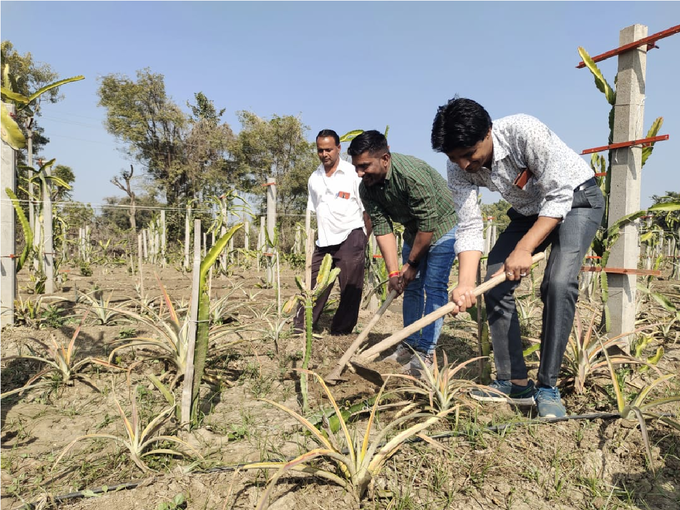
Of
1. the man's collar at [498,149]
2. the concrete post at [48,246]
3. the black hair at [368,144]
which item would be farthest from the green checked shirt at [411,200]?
the concrete post at [48,246]

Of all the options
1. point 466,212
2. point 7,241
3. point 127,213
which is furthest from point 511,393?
point 127,213

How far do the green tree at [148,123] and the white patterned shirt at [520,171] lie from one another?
2124 centimetres

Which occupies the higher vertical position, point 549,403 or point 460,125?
point 460,125

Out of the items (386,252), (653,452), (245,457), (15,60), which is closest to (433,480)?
(245,457)

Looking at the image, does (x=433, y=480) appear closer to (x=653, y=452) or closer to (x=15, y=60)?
(x=653, y=452)

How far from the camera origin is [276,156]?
2369 centimetres

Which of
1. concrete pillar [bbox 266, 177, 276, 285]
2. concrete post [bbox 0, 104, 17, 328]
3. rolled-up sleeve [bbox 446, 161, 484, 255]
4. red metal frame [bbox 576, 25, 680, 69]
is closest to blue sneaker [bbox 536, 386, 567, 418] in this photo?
rolled-up sleeve [bbox 446, 161, 484, 255]

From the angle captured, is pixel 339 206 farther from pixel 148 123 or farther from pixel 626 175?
pixel 148 123

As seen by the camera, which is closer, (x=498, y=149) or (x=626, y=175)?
(x=498, y=149)

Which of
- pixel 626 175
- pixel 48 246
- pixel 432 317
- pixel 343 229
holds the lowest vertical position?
pixel 432 317

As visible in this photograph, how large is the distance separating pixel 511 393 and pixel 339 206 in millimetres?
1929

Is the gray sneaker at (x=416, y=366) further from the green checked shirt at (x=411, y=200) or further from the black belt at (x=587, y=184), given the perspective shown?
the black belt at (x=587, y=184)

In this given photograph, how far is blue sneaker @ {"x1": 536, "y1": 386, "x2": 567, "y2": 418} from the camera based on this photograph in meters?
2.05

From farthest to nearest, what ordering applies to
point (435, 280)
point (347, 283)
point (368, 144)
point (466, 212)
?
point (347, 283) < point (435, 280) < point (368, 144) < point (466, 212)
